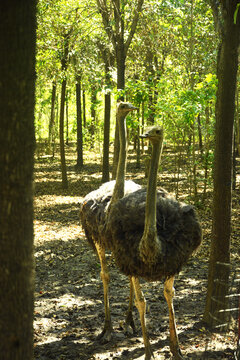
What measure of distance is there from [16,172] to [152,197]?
2.47m

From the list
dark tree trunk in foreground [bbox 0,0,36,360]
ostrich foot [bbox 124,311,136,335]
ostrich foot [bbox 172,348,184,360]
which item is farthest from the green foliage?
dark tree trunk in foreground [bbox 0,0,36,360]

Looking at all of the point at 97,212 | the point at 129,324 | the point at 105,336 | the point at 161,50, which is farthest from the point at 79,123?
the point at 105,336

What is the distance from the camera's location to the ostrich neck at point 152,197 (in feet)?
14.2

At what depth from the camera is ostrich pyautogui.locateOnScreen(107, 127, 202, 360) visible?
4422 millimetres

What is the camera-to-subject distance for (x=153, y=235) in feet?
14.2

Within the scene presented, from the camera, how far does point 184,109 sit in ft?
32.6

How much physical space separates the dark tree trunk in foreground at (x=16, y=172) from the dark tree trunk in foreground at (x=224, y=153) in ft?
10.6

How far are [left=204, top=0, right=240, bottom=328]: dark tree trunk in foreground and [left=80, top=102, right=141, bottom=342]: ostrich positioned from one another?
1120mm

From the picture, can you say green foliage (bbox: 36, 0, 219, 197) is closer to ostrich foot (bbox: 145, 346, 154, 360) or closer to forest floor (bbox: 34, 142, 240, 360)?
forest floor (bbox: 34, 142, 240, 360)

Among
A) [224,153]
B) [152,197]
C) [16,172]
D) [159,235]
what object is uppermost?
[224,153]

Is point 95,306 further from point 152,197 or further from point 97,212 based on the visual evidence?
point 152,197

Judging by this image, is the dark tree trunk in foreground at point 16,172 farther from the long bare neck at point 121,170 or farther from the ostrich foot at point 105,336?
the ostrich foot at point 105,336

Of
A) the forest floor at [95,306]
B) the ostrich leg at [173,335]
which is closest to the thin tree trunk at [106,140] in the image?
the forest floor at [95,306]

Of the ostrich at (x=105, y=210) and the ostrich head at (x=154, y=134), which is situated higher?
the ostrich head at (x=154, y=134)
